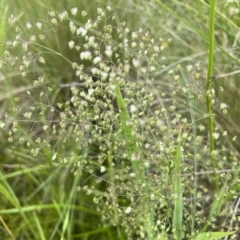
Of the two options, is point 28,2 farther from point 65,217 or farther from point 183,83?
point 65,217

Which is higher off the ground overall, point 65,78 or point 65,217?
point 65,78

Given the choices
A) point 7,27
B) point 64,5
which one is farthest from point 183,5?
point 7,27

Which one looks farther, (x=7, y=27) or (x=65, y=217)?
(x=7, y=27)

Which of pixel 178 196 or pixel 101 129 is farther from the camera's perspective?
pixel 101 129

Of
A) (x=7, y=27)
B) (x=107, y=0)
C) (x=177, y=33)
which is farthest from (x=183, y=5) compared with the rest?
(x=7, y=27)

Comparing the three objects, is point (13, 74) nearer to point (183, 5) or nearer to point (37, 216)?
point (37, 216)

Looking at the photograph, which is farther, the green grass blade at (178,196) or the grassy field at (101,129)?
the grassy field at (101,129)

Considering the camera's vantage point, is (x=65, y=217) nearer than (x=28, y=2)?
Yes

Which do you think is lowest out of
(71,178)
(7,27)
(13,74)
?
(71,178)

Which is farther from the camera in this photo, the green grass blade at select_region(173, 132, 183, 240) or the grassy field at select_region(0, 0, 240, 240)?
the grassy field at select_region(0, 0, 240, 240)
